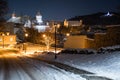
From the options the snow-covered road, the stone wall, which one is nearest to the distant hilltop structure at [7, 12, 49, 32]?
the stone wall

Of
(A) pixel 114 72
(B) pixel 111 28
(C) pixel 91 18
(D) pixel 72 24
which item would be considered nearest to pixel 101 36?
(B) pixel 111 28

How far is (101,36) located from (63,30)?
78056 mm

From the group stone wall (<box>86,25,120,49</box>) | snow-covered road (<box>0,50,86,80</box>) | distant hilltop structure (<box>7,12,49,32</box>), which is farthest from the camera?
distant hilltop structure (<box>7,12,49,32</box>)

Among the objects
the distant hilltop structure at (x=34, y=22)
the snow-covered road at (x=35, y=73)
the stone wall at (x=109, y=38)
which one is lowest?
the snow-covered road at (x=35, y=73)

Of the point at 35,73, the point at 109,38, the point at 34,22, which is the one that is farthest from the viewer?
the point at 34,22

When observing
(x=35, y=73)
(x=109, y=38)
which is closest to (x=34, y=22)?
(x=109, y=38)

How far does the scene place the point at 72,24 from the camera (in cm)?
14625

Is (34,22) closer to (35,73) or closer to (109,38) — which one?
(109,38)

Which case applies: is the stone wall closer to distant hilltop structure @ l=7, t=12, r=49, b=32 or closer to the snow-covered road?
the snow-covered road

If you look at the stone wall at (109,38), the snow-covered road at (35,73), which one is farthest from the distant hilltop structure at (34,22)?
the snow-covered road at (35,73)

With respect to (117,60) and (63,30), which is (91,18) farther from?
(117,60)

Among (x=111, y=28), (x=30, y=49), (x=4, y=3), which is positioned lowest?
(x=30, y=49)

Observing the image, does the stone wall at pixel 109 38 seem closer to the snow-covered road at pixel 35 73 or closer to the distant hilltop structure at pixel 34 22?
the snow-covered road at pixel 35 73

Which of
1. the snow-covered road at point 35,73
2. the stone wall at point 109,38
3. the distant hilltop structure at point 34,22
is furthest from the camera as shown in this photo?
the distant hilltop structure at point 34,22
